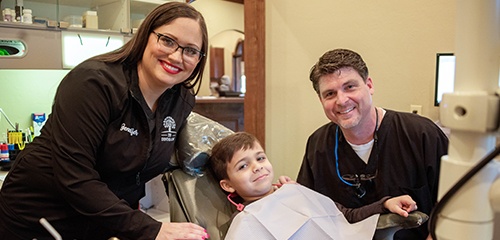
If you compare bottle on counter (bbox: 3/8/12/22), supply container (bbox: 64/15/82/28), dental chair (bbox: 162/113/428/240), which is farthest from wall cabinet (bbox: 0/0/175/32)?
dental chair (bbox: 162/113/428/240)

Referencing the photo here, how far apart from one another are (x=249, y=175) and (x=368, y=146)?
460 mm

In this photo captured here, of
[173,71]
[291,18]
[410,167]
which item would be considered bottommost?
[410,167]

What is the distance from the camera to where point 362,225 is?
135cm

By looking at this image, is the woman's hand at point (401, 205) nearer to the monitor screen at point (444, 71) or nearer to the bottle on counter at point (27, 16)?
the monitor screen at point (444, 71)

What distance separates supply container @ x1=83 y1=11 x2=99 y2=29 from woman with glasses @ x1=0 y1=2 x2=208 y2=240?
1500mm

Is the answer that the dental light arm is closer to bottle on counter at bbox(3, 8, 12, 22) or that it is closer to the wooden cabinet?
bottle on counter at bbox(3, 8, 12, 22)

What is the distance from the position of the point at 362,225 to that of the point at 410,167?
12.1 inches

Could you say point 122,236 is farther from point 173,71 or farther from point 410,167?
point 410,167

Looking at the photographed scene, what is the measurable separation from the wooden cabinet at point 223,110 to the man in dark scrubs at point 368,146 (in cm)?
228

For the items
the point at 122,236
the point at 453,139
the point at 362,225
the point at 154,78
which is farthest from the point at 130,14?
the point at 453,139

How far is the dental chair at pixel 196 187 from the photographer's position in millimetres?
1481

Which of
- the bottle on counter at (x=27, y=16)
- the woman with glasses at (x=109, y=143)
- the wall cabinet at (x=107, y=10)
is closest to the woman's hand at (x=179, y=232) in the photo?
the woman with glasses at (x=109, y=143)

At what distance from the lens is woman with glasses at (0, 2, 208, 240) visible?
116cm

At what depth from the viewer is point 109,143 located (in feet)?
4.09
